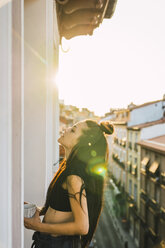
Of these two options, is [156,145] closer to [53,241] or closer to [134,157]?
[134,157]

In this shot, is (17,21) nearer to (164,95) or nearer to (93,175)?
(93,175)

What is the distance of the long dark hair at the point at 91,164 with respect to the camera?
1.24 m

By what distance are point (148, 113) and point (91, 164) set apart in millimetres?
20202

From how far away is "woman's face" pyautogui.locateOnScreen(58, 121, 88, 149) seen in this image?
4.80ft

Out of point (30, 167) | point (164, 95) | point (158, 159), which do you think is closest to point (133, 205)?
point (158, 159)

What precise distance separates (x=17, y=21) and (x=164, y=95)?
23.5m

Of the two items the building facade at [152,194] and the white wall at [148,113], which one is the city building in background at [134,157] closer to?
the white wall at [148,113]

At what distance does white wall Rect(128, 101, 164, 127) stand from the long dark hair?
19804mm

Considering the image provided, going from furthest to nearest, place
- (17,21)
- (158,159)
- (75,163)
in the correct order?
(158,159) < (75,163) < (17,21)

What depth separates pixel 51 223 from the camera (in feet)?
4.25

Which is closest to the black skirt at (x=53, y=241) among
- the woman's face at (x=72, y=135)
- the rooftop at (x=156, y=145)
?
the woman's face at (x=72, y=135)

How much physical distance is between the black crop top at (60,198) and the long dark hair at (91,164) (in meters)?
0.06
